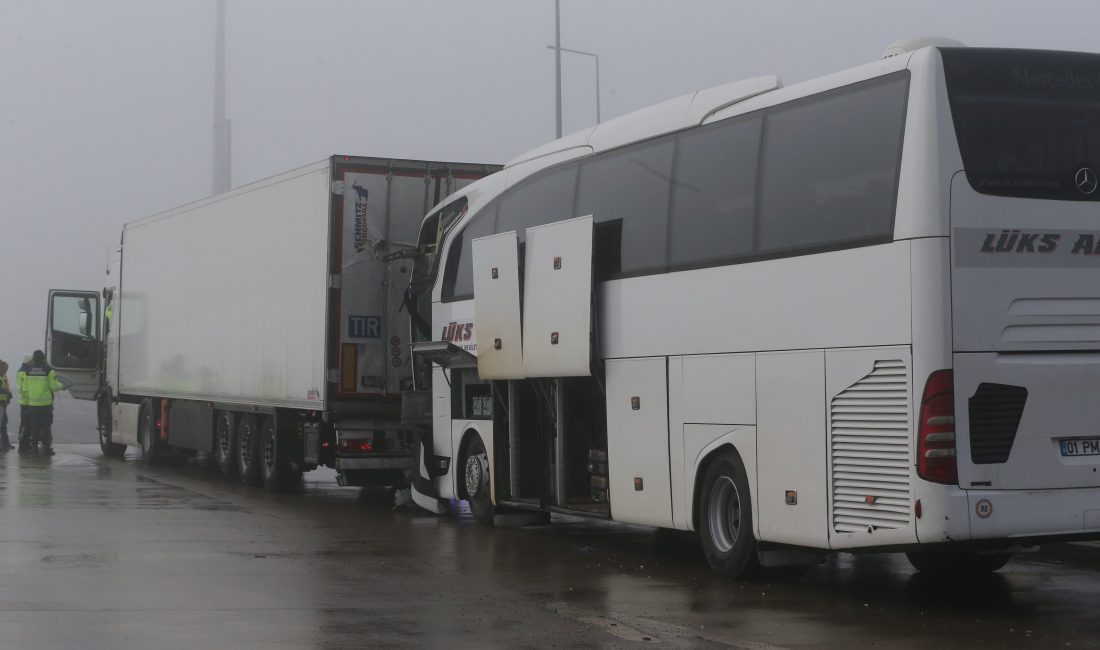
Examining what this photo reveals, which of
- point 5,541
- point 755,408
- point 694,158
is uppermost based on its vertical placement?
point 694,158

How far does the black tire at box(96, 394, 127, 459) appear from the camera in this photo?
95.9ft

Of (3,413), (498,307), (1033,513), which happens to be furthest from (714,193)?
(3,413)

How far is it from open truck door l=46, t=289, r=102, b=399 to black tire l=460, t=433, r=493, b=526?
A: 660 inches

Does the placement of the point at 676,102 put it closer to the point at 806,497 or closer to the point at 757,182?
the point at 757,182

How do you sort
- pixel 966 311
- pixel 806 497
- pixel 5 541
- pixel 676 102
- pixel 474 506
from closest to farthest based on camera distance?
pixel 966 311
pixel 806 497
pixel 676 102
pixel 5 541
pixel 474 506

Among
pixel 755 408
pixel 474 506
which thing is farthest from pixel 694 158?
pixel 474 506

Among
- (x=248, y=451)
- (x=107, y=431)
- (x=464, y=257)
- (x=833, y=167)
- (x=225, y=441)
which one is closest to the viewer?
(x=833, y=167)

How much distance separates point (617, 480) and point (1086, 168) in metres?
4.69

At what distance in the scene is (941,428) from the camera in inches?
370

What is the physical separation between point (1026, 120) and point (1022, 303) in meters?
1.13

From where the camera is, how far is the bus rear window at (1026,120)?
9.64 meters

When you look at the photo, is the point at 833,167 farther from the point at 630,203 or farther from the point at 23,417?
the point at 23,417

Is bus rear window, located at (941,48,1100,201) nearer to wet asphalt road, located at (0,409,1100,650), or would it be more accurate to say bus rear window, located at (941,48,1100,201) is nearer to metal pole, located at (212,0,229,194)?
wet asphalt road, located at (0,409,1100,650)

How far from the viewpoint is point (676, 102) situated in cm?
1268
